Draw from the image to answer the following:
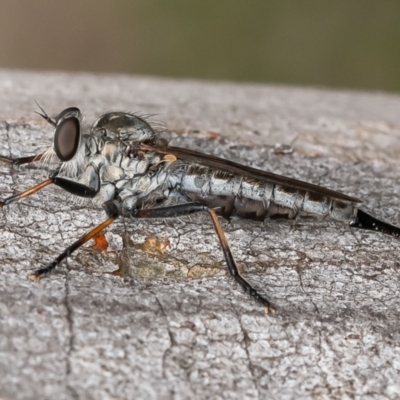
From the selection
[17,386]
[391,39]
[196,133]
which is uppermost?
[391,39]

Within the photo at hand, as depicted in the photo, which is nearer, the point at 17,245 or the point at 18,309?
the point at 18,309

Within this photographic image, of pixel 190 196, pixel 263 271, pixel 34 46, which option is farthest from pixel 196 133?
pixel 34 46

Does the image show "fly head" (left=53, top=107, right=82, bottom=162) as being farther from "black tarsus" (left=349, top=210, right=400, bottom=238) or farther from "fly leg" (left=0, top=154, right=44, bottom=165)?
"black tarsus" (left=349, top=210, right=400, bottom=238)

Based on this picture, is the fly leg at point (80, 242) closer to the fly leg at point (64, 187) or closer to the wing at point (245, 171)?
the fly leg at point (64, 187)

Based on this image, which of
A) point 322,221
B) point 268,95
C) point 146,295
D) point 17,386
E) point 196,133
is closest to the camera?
point 17,386

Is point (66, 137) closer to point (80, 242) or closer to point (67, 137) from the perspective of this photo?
point (67, 137)

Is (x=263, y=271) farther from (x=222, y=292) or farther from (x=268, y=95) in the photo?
(x=268, y=95)

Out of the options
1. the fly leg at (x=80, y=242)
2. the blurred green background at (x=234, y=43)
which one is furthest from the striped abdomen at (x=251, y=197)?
the blurred green background at (x=234, y=43)
